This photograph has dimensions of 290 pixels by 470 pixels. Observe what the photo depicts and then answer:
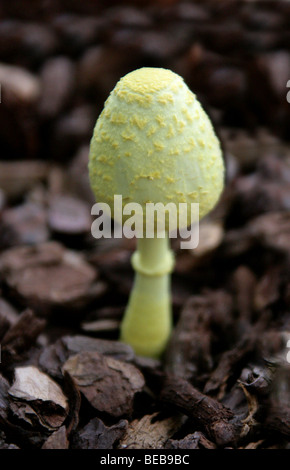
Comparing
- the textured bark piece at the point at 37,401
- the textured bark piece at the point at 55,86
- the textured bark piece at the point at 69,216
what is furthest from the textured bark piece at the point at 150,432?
the textured bark piece at the point at 55,86

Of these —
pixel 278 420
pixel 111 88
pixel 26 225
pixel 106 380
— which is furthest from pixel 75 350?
pixel 111 88

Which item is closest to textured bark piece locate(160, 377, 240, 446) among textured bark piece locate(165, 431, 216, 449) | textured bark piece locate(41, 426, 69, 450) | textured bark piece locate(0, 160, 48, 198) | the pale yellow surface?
textured bark piece locate(165, 431, 216, 449)

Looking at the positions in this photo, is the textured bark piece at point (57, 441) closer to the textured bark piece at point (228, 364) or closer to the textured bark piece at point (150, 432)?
the textured bark piece at point (150, 432)

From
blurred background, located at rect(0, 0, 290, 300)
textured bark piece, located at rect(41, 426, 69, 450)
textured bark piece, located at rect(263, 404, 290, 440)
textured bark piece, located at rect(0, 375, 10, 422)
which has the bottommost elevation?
textured bark piece, located at rect(41, 426, 69, 450)

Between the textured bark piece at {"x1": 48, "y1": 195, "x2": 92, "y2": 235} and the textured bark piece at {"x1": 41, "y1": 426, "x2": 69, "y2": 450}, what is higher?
the textured bark piece at {"x1": 48, "y1": 195, "x2": 92, "y2": 235}

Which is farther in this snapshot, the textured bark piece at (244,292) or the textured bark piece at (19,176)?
the textured bark piece at (19,176)

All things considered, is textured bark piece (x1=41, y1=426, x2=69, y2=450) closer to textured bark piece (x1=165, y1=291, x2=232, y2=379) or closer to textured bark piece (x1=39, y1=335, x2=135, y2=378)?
textured bark piece (x1=39, y1=335, x2=135, y2=378)
